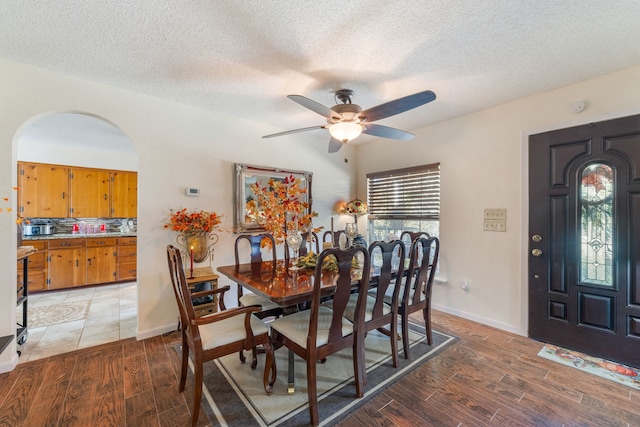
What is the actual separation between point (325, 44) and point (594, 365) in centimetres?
343

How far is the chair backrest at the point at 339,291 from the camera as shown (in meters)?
1.58

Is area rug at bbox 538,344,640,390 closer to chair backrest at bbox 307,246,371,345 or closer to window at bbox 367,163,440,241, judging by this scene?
window at bbox 367,163,440,241

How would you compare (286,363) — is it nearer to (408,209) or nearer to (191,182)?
(191,182)

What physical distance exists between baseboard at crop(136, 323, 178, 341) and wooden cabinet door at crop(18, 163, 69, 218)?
3.49 metres

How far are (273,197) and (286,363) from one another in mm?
1470

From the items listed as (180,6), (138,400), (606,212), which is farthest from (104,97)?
(606,212)

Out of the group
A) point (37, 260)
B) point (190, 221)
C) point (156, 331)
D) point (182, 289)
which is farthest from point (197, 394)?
point (37, 260)

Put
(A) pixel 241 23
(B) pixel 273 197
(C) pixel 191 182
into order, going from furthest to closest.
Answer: (C) pixel 191 182, (B) pixel 273 197, (A) pixel 241 23

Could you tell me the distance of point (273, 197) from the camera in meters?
2.44

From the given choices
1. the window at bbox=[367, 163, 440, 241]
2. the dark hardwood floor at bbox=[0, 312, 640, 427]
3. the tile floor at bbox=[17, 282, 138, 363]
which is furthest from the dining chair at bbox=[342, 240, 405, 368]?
the tile floor at bbox=[17, 282, 138, 363]

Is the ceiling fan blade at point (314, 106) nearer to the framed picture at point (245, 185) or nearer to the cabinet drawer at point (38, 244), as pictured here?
the framed picture at point (245, 185)

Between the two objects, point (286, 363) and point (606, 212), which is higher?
point (606, 212)

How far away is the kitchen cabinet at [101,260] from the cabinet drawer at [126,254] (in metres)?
0.07

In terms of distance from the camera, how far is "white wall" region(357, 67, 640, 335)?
246cm
